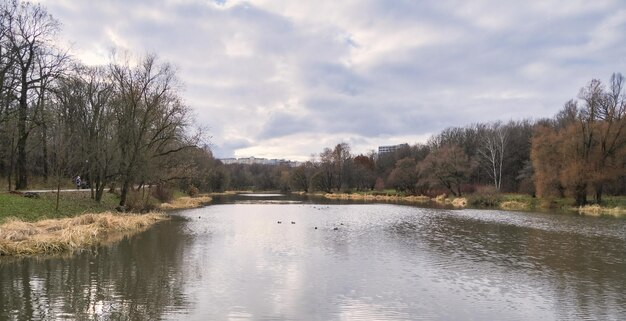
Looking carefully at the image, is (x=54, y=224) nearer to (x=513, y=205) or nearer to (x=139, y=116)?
(x=139, y=116)

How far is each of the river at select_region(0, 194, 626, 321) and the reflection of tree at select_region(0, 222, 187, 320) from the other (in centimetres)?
3

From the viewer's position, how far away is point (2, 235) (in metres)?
16.2

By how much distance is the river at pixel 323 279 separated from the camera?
980cm

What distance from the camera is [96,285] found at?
1193 cm

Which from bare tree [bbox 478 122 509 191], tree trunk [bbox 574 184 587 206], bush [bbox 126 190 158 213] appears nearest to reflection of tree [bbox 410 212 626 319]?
tree trunk [bbox 574 184 587 206]

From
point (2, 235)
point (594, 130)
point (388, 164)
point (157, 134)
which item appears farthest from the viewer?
point (388, 164)

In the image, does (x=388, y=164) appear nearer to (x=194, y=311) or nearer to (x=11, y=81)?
(x=11, y=81)

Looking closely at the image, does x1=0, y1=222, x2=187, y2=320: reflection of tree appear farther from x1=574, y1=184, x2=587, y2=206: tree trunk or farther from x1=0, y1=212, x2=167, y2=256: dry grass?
x1=574, y1=184, x2=587, y2=206: tree trunk

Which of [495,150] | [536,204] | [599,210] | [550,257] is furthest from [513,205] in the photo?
[550,257]

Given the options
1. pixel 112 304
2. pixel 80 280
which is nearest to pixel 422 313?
pixel 112 304

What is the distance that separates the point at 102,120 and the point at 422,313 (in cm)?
3421

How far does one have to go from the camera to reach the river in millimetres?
9797

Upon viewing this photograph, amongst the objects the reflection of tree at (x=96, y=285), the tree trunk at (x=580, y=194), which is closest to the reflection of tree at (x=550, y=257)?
the reflection of tree at (x=96, y=285)

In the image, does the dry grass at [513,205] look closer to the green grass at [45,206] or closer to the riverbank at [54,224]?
the riverbank at [54,224]
